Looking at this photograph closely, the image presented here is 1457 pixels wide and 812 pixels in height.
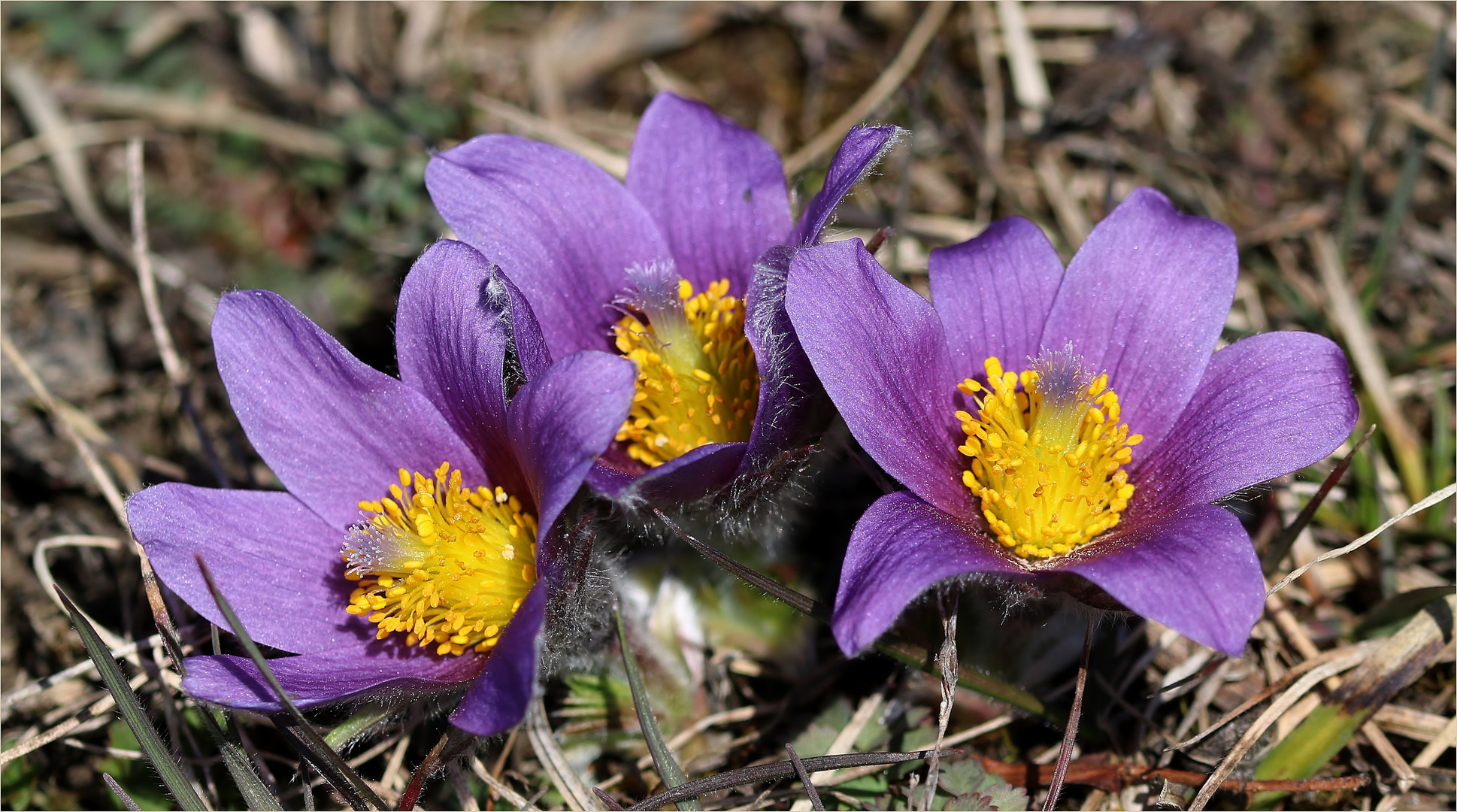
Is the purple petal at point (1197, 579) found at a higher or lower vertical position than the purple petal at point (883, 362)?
lower

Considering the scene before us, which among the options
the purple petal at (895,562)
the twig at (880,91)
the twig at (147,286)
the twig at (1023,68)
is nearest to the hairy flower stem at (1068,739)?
the purple petal at (895,562)

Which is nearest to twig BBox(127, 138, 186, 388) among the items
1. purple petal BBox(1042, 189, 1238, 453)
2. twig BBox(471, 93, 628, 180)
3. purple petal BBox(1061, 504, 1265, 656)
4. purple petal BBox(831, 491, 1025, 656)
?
twig BBox(471, 93, 628, 180)

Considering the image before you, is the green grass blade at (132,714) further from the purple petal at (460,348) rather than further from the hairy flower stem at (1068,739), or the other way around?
the hairy flower stem at (1068,739)

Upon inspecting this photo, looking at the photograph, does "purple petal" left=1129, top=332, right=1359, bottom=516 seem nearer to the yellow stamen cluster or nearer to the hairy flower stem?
the hairy flower stem

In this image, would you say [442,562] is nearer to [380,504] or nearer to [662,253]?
[380,504]

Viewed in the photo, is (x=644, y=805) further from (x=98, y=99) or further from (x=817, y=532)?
(x=98, y=99)

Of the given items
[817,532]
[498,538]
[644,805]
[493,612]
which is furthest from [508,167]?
[644,805]
